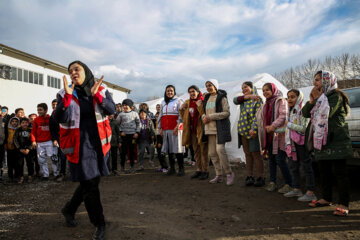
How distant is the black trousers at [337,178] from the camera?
3164 mm

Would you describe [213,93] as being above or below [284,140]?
above

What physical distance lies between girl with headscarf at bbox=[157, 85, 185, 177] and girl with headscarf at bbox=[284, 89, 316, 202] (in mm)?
2544

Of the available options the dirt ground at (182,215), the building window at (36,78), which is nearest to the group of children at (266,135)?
the dirt ground at (182,215)

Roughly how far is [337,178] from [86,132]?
3.21 metres

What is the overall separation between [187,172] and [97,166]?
4062 millimetres

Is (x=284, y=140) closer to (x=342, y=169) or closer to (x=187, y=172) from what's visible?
(x=342, y=169)

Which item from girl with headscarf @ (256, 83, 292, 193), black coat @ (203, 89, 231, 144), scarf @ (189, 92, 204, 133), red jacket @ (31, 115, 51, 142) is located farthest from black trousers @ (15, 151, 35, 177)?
girl with headscarf @ (256, 83, 292, 193)

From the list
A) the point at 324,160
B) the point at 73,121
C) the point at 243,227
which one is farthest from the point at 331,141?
the point at 73,121

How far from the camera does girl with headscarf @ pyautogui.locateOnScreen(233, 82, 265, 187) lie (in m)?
4.60

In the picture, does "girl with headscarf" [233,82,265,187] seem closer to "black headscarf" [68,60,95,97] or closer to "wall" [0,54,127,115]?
"black headscarf" [68,60,95,97]

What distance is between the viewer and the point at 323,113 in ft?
10.5

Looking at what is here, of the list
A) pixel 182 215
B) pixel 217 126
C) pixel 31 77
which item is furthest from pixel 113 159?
pixel 31 77

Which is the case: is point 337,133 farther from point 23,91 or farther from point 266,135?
point 23,91

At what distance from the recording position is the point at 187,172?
21.2ft
